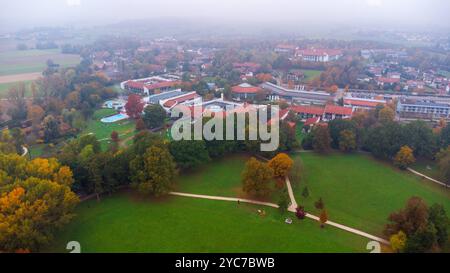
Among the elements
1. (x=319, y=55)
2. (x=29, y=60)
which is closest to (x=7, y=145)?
(x=29, y=60)

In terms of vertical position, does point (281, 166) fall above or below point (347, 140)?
below

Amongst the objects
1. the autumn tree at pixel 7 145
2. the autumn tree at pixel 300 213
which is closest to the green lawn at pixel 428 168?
the autumn tree at pixel 300 213

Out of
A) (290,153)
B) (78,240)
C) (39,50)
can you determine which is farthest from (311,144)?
(39,50)

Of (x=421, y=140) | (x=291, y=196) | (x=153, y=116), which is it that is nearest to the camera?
(x=291, y=196)

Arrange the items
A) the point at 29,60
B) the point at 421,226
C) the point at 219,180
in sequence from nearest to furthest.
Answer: the point at 421,226, the point at 219,180, the point at 29,60

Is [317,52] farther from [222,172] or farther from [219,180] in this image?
[219,180]

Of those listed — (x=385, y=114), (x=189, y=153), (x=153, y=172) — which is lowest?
(x=153, y=172)

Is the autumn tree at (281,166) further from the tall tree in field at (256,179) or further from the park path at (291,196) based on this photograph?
the tall tree in field at (256,179)

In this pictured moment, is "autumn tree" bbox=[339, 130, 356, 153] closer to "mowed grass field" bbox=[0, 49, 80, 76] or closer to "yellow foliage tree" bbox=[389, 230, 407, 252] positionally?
"yellow foliage tree" bbox=[389, 230, 407, 252]
